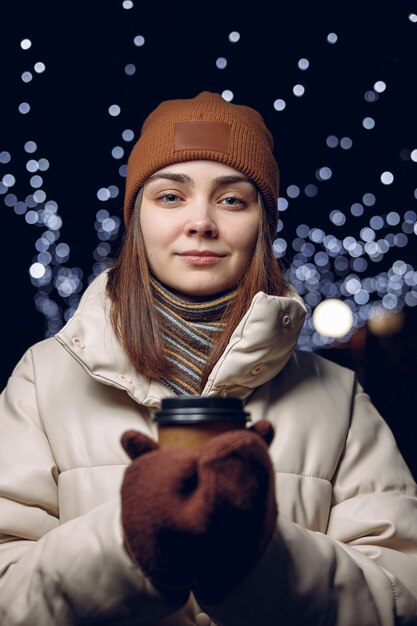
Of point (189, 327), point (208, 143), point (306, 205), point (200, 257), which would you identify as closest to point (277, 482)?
point (189, 327)

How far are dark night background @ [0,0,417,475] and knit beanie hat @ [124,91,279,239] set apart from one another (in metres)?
0.35

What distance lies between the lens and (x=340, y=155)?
16.4ft

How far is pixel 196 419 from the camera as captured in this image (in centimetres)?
118

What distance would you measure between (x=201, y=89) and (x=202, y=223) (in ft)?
7.33

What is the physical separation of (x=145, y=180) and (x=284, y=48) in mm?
1948

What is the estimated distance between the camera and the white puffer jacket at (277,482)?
4.36 ft

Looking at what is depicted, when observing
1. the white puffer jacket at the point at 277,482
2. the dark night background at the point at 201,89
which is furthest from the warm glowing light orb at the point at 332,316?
the white puffer jacket at the point at 277,482

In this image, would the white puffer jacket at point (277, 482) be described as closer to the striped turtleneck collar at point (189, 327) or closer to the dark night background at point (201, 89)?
the striped turtleneck collar at point (189, 327)

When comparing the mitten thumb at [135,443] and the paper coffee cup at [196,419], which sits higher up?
the paper coffee cup at [196,419]

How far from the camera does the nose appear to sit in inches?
68.8

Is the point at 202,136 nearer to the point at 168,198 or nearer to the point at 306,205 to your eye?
the point at 168,198

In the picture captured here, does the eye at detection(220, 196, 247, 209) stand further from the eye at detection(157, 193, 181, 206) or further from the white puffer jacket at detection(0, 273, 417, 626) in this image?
the white puffer jacket at detection(0, 273, 417, 626)

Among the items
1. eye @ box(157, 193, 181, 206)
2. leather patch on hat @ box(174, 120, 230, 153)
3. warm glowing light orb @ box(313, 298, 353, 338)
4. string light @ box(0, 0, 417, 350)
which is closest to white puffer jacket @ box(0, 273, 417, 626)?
eye @ box(157, 193, 181, 206)

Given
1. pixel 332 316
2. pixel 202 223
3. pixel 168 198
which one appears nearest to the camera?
pixel 202 223
